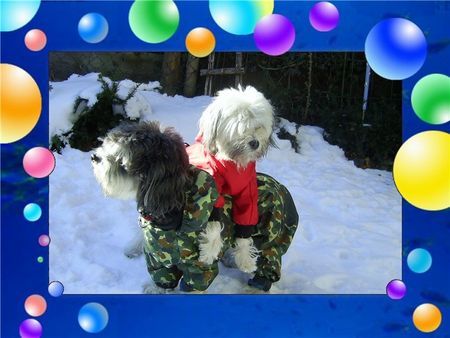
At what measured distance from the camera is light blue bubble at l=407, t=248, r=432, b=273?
2.10 m

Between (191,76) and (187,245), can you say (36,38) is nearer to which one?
(191,76)

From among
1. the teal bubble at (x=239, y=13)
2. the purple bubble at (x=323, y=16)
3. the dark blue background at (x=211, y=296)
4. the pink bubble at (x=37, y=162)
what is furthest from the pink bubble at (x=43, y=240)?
the purple bubble at (x=323, y=16)

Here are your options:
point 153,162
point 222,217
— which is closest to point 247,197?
point 222,217

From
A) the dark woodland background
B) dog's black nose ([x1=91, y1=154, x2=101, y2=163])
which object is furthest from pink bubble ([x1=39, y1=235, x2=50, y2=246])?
the dark woodland background

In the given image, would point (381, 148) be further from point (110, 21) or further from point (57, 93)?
point (57, 93)

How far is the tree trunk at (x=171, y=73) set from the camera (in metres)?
2.22

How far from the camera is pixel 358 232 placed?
248cm

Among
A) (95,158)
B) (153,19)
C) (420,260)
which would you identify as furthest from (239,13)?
(420,260)

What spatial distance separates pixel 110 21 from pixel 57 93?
48 centimetres

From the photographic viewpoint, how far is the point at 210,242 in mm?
2354

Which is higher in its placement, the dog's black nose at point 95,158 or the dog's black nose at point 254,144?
the dog's black nose at point 254,144

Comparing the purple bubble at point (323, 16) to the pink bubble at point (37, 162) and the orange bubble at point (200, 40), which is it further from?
the pink bubble at point (37, 162)

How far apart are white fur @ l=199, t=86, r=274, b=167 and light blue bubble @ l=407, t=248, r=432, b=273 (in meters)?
0.78

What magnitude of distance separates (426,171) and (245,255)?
0.99 metres
